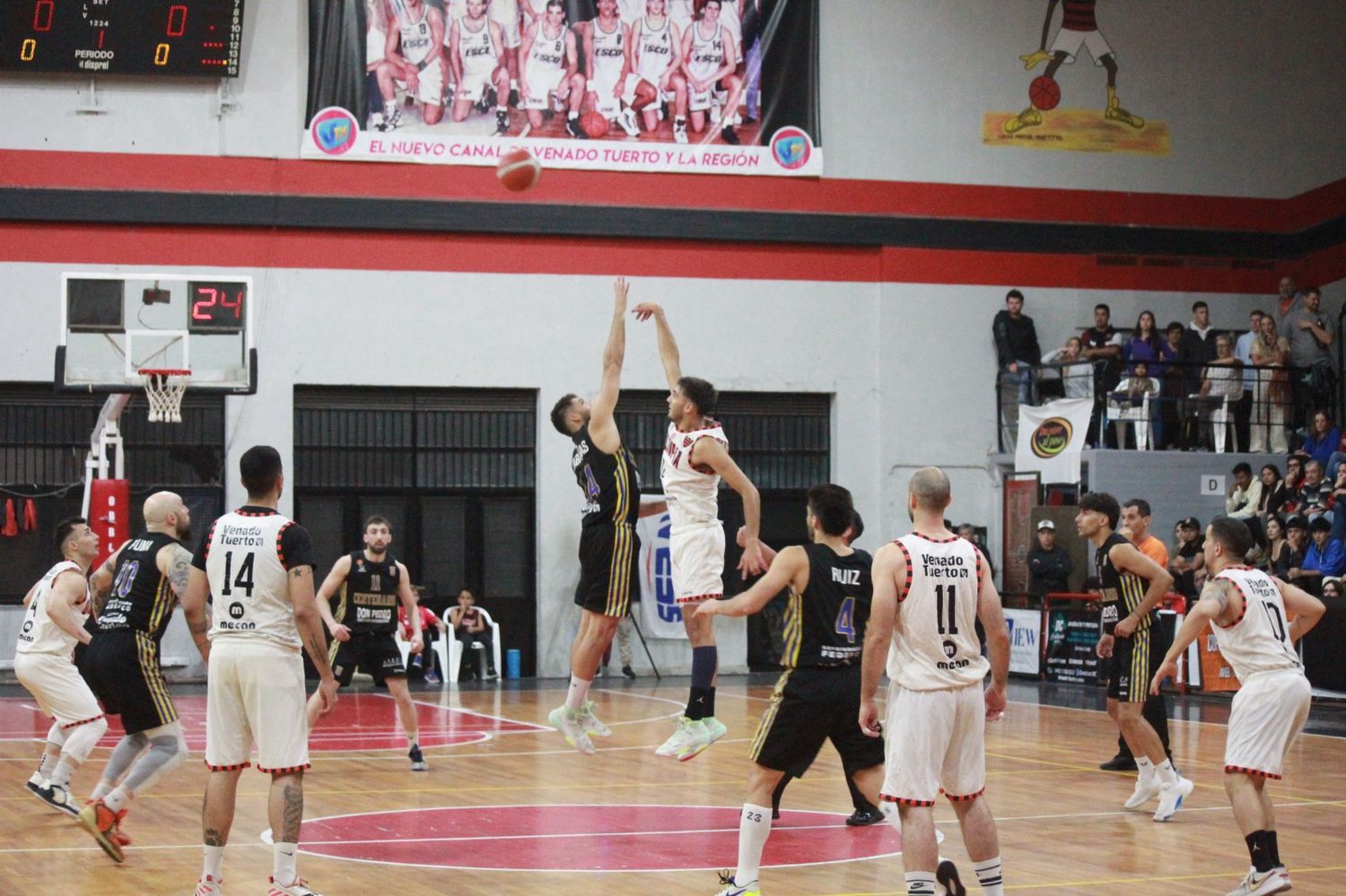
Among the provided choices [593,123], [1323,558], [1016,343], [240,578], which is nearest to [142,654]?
[240,578]

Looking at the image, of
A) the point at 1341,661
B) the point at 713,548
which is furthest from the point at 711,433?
the point at 1341,661

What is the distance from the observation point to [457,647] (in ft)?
73.3

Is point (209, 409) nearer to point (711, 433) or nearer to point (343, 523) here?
point (343, 523)

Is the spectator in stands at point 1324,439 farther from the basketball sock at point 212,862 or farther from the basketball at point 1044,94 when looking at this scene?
the basketball sock at point 212,862

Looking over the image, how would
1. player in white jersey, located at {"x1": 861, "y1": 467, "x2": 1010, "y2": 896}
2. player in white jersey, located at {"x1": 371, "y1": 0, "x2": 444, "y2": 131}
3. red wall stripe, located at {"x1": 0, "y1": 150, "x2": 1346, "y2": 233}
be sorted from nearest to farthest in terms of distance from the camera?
player in white jersey, located at {"x1": 861, "y1": 467, "x2": 1010, "y2": 896} < red wall stripe, located at {"x1": 0, "y1": 150, "x2": 1346, "y2": 233} < player in white jersey, located at {"x1": 371, "y1": 0, "x2": 444, "y2": 131}

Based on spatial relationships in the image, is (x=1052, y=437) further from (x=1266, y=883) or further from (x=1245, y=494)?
(x=1266, y=883)

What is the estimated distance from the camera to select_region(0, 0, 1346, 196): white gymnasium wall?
2236 centimetres

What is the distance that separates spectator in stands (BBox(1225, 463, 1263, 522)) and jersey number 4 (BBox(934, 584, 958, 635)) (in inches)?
608

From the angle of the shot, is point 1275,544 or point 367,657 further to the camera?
point 1275,544

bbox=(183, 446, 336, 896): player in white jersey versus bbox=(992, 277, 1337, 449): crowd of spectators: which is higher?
bbox=(992, 277, 1337, 449): crowd of spectators

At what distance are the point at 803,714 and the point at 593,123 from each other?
1690 centimetres

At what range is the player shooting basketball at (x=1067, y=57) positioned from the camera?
2519 cm

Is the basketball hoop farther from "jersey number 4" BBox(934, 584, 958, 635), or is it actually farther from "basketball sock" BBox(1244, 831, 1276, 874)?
"basketball sock" BBox(1244, 831, 1276, 874)

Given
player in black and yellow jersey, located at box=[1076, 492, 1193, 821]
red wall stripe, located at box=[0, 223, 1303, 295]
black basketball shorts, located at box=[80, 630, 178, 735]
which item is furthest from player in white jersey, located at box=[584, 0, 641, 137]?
black basketball shorts, located at box=[80, 630, 178, 735]
